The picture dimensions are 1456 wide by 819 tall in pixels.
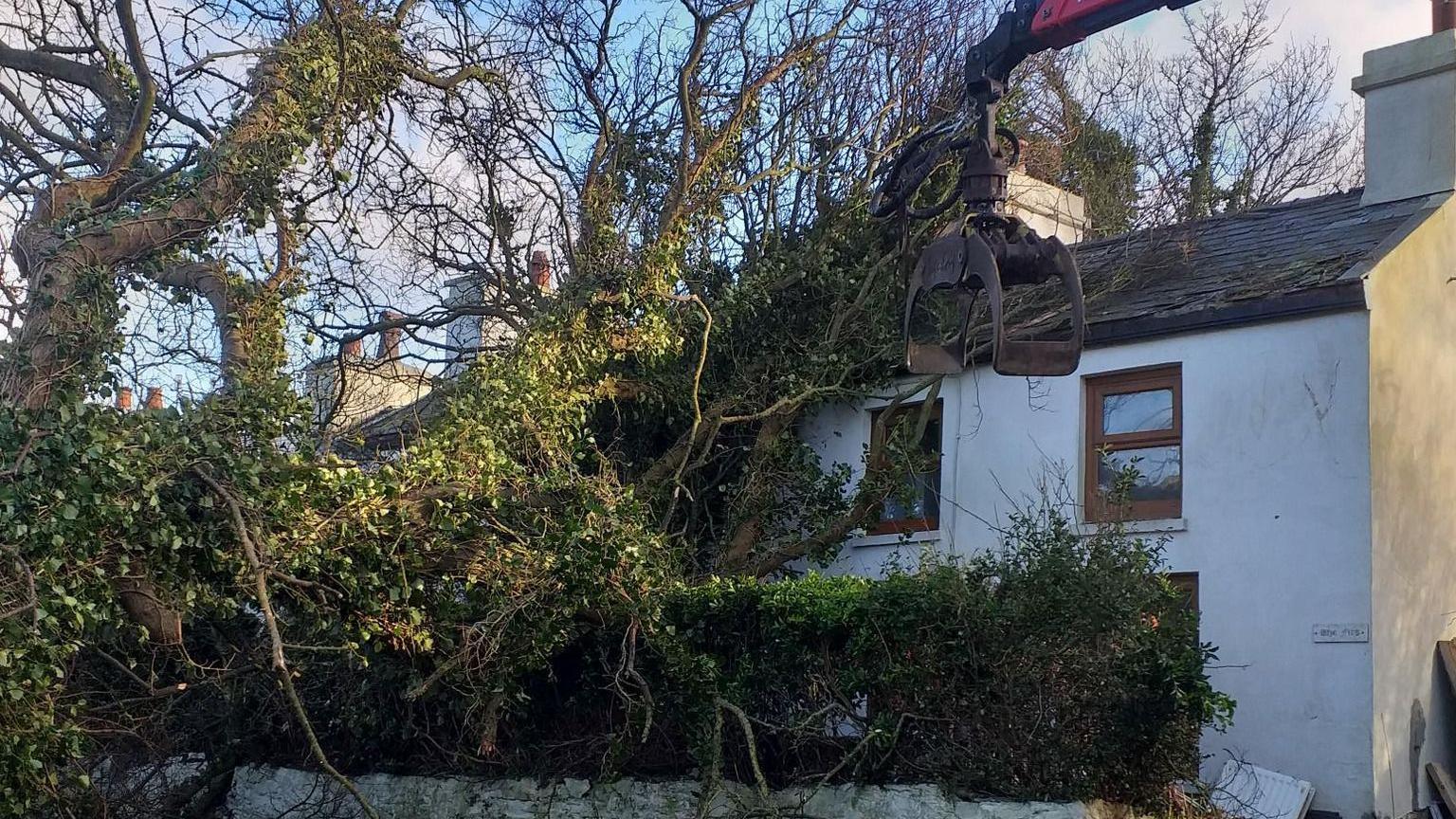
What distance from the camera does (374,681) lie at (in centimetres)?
1205

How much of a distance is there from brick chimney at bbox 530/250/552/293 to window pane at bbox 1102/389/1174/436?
5.91 meters

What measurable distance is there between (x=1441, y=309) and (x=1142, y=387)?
10.2ft

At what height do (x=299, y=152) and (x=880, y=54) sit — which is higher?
(x=880, y=54)

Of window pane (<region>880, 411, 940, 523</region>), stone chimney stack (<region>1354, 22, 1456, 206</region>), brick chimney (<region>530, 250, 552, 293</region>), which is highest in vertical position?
stone chimney stack (<region>1354, 22, 1456, 206</region>)

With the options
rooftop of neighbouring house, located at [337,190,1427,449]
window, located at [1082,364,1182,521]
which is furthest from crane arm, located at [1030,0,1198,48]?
window, located at [1082,364,1182,521]

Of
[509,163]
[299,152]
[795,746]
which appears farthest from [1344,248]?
[299,152]

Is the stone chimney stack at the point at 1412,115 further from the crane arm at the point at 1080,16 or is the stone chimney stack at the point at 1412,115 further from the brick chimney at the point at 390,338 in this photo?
the brick chimney at the point at 390,338

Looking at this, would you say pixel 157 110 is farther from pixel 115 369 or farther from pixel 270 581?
pixel 270 581

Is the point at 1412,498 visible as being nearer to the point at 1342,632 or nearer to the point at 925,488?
the point at 1342,632

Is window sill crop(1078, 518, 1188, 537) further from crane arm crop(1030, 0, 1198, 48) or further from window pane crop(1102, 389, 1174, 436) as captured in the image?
crane arm crop(1030, 0, 1198, 48)

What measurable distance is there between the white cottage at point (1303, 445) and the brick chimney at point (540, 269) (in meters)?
4.63

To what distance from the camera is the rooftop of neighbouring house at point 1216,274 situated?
40.6 feet

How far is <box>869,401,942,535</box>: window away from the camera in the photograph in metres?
15.1

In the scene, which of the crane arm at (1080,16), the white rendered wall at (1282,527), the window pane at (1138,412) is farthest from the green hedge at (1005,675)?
the window pane at (1138,412)
